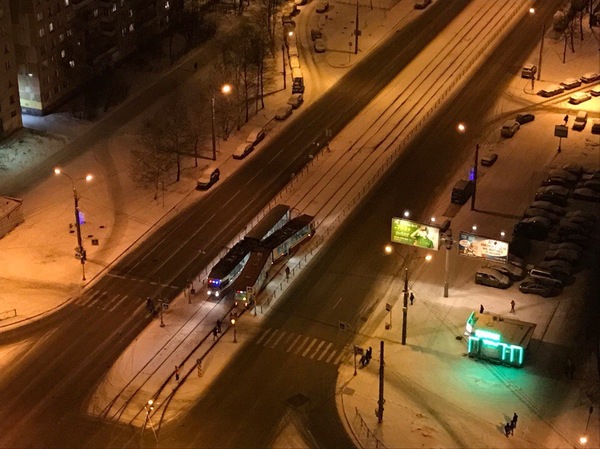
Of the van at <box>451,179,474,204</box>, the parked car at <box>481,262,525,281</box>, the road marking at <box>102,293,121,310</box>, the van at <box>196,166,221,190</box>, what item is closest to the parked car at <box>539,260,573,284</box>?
the parked car at <box>481,262,525,281</box>

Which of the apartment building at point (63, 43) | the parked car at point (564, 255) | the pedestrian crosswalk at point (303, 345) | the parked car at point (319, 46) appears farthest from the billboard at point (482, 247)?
the parked car at point (319, 46)

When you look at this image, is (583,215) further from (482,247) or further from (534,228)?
(482,247)

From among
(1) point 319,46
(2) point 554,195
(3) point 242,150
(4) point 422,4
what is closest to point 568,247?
(2) point 554,195

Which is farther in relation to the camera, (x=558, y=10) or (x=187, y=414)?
(x=558, y=10)

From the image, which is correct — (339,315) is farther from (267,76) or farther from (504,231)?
(267,76)

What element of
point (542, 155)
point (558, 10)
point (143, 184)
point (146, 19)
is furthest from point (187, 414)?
point (558, 10)

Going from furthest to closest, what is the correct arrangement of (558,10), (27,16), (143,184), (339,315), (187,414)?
(558,10), (27,16), (143,184), (339,315), (187,414)

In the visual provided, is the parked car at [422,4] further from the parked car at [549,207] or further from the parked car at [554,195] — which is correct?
the parked car at [549,207]
